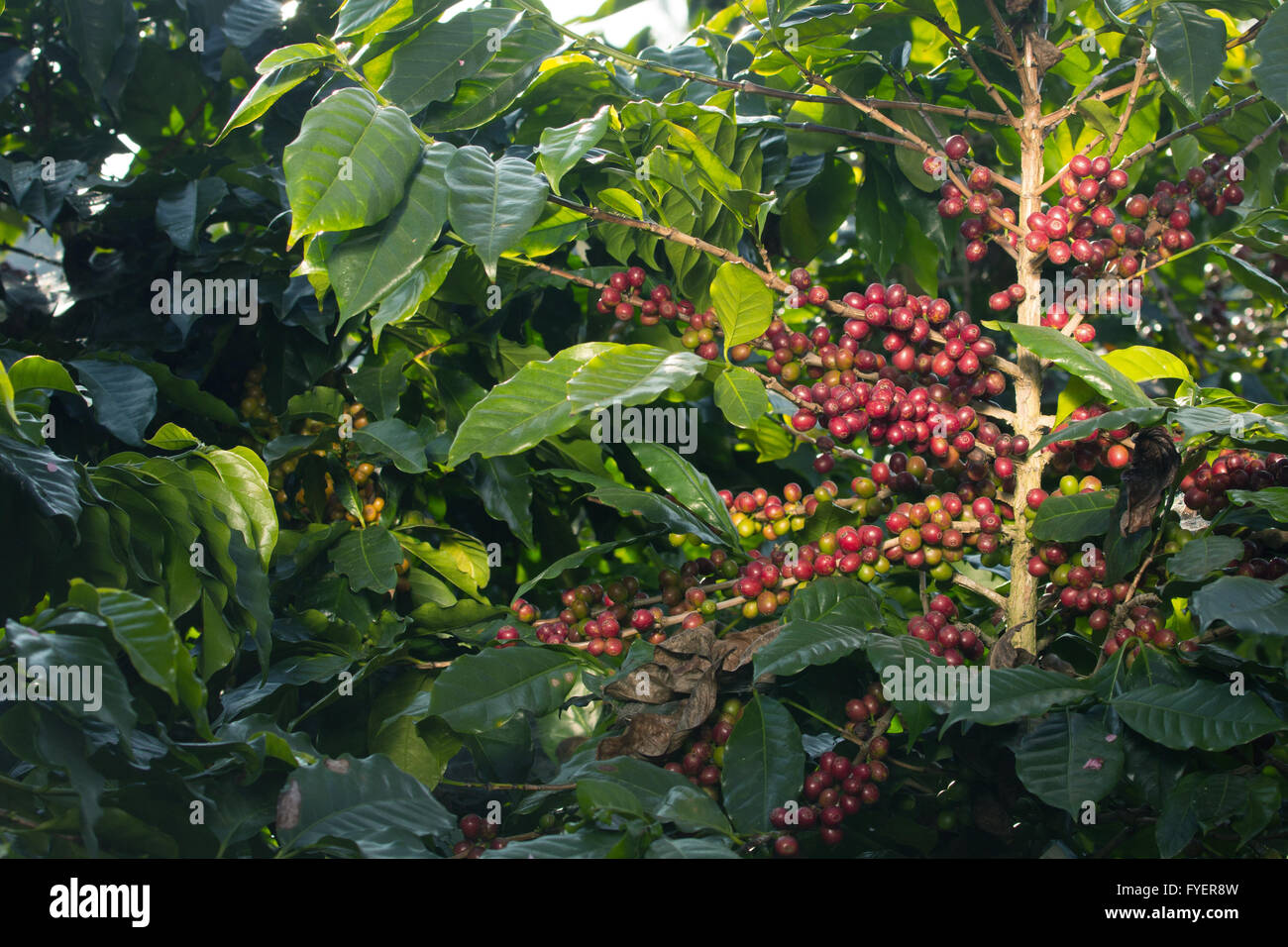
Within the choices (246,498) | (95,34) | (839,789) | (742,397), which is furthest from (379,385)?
(839,789)

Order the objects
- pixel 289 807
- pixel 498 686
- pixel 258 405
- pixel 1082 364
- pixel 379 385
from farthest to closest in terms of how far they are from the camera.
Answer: pixel 258 405 → pixel 379 385 → pixel 498 686 → pixel 1082 364 → pixel 289 807

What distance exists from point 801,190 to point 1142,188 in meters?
0.62

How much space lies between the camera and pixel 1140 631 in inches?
36.6

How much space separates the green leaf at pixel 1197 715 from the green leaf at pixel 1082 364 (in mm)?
231

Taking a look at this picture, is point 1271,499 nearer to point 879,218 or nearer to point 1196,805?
point 1196,805

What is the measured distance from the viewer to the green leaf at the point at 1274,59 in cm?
86

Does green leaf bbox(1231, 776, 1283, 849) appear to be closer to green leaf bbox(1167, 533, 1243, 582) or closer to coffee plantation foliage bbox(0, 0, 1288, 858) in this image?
coffee plantation foliage bbox(0, 0, 1288, 858)

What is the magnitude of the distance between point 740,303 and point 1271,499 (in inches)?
18.9

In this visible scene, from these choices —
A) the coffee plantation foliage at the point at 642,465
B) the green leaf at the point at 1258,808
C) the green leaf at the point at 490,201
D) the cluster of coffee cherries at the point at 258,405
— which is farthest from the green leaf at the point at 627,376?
the cluster of coffee cherries at the point at 258,405

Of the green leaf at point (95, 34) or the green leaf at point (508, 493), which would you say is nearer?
the green leaf at point (508, 493)

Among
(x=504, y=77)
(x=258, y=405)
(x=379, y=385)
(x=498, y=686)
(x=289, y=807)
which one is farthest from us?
(x=258, y=405)

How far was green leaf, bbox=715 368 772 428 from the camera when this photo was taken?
3.25ft
